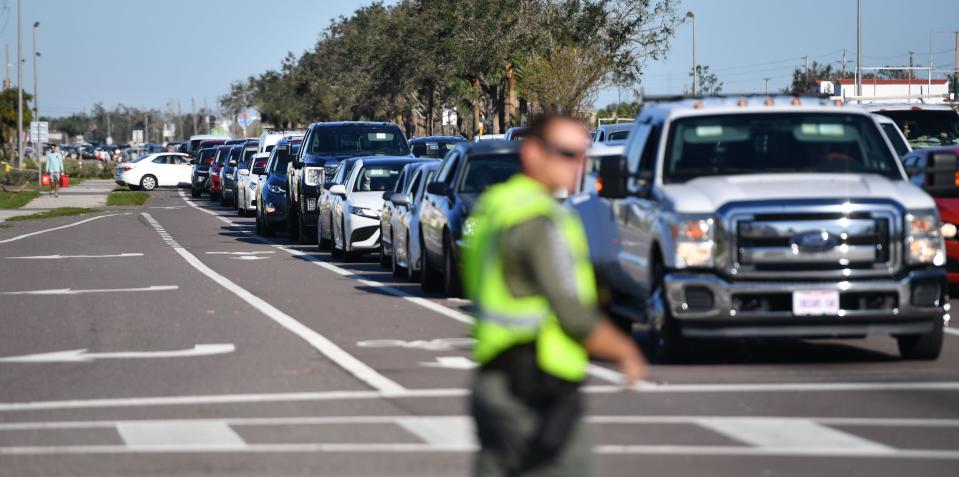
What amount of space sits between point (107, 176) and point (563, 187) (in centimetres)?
9593

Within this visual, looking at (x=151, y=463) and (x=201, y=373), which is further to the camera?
(x=201, y=373)

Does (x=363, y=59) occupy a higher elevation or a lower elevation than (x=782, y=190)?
higher

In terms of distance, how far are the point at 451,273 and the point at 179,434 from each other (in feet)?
30.9

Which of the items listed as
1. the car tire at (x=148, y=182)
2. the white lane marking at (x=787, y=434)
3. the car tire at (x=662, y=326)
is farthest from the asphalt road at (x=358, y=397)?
the car tire at (x=148, y=182)

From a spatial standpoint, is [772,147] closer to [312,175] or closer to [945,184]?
[945,184]

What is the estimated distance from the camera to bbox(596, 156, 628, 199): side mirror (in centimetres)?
1307

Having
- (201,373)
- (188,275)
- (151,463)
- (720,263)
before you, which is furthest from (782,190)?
(188,275)

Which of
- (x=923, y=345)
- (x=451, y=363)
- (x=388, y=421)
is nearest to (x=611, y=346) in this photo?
(x=388, y=421)

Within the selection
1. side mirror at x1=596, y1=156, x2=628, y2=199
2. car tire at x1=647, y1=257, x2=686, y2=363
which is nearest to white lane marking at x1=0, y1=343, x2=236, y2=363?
side mirror at x1=596, y1=156, x2=628, y2=199

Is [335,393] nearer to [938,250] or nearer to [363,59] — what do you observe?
[938,250]

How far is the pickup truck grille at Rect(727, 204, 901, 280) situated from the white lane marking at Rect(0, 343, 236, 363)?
15.1ft

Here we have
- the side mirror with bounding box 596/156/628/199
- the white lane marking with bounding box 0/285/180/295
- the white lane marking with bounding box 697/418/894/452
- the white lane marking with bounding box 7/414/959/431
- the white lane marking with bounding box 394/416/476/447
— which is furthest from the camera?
the white lane marking with bounding box 0/285/180/295

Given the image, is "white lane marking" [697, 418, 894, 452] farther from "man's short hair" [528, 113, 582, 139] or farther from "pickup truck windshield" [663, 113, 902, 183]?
"man's short hair" [528, 113, 582, 139]

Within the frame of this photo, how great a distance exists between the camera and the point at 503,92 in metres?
68.8
